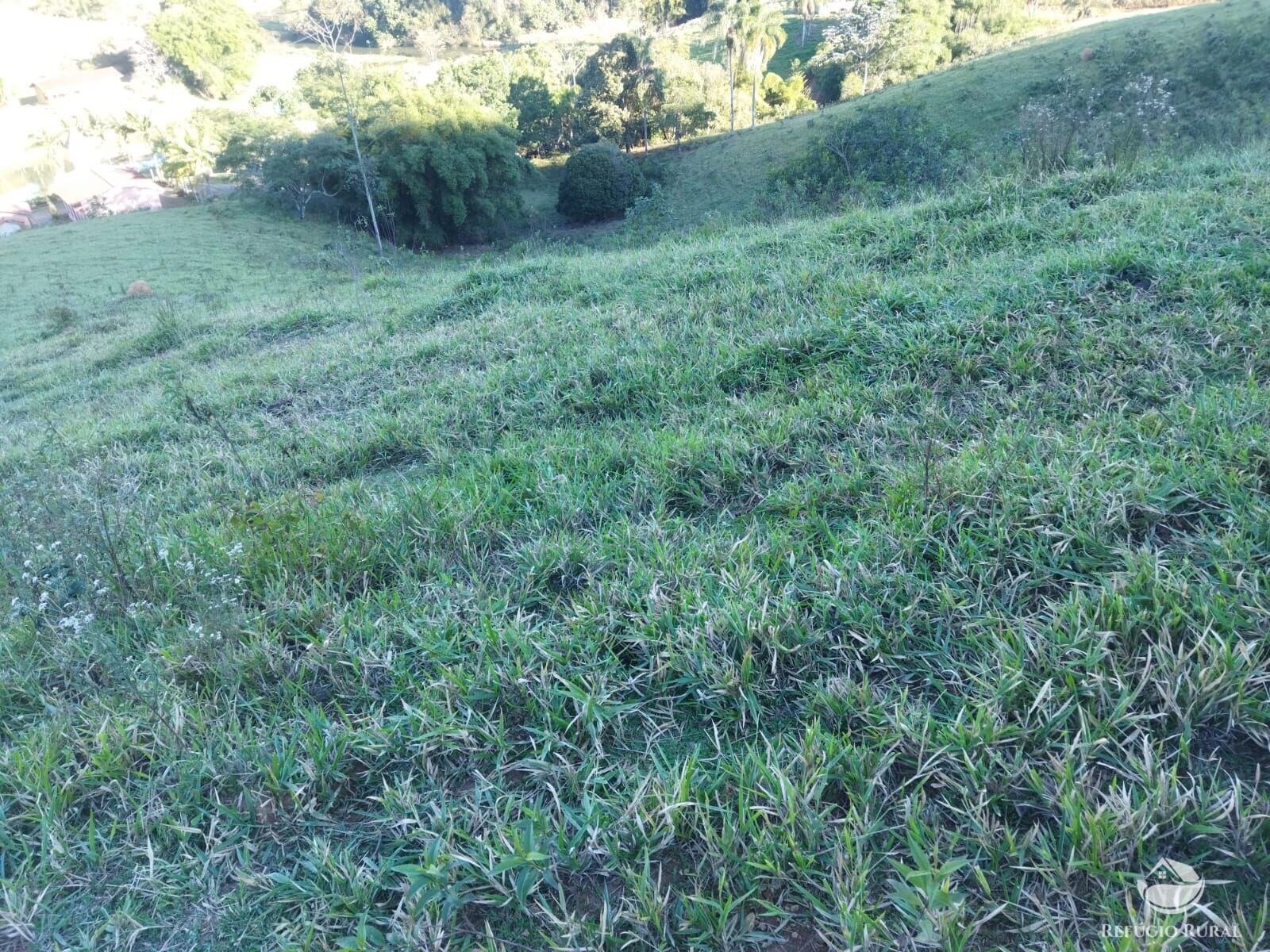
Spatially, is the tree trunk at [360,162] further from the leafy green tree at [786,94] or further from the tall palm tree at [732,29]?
the leafy green tree at [786,94]

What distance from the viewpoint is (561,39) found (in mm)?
67188

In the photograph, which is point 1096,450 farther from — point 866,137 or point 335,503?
point 866,137

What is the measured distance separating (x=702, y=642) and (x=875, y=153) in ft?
74.2

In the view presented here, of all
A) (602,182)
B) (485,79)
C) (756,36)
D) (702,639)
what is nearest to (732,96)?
(756,36)

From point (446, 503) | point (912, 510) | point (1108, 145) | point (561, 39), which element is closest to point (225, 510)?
point (446, 503)

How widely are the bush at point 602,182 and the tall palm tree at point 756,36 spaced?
33.0ft

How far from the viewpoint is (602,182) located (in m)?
30.0

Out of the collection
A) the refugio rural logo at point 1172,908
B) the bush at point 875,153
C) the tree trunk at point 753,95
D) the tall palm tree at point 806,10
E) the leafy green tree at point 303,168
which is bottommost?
the refugio rural logo at point 1172,908

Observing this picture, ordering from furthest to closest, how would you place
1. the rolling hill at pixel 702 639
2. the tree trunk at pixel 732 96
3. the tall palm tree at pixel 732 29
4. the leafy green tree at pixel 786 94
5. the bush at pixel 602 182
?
the leafy green tree at pixel 786 94 → the tree trunk at pixel 732 96 → the tall palm tree at pixel 732 29 → the bush at pixel 602 182 → the rolling hill at pixel 702 639

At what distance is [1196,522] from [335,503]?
121 inches

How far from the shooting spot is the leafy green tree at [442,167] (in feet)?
87.8

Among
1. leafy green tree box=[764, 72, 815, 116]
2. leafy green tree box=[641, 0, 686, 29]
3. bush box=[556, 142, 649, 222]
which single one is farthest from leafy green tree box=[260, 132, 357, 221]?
leafy green tree box=[641, 0, 686, 29]

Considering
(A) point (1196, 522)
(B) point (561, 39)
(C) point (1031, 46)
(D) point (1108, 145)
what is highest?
(B) point (561, 39)

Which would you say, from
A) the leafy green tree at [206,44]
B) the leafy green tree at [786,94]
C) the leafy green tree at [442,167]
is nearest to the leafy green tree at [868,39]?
the leafy green tree at [786,94]
